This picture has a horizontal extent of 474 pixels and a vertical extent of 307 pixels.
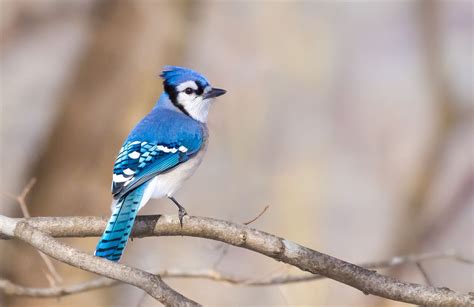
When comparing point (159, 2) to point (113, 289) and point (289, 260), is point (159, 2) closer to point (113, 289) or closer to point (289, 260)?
point (113, 289)

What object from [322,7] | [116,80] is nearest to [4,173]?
[116,80]

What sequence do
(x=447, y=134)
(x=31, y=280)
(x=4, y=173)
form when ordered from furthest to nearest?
(x=4, y=173), (x=447, y=134), (x=31, y=280)

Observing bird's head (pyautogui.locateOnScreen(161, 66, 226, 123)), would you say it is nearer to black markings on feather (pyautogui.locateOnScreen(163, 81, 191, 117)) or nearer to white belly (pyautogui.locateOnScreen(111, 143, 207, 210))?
black markings on feather (pyautogui.locateOnScreen(163, 81, 191, 117))

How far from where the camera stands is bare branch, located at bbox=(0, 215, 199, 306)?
8.31 feet

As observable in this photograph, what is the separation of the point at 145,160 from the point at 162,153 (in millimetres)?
161

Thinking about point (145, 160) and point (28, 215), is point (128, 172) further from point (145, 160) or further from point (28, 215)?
point (28, 215)

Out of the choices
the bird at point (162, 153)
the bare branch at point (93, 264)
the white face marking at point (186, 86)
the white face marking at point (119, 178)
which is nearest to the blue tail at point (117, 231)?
the bird at point (162, 153)

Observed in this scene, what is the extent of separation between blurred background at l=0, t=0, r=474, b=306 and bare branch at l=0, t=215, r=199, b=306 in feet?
4.60

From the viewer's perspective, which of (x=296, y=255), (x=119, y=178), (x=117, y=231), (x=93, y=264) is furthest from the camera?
(x=119, y=178)

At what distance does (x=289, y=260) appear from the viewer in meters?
2.96

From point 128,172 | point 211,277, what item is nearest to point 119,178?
point 128,172

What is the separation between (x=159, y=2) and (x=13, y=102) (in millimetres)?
3722

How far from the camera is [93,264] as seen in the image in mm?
2672

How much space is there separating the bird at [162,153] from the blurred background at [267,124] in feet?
2.31
